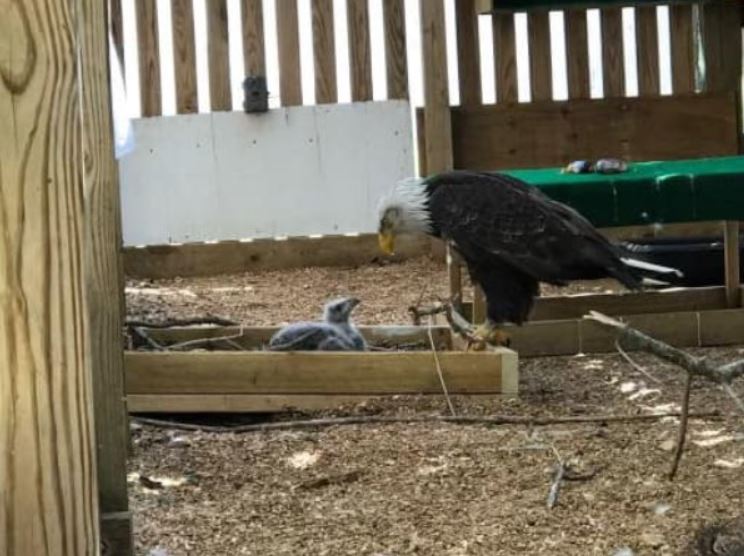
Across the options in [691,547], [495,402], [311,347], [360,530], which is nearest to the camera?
[691,547]

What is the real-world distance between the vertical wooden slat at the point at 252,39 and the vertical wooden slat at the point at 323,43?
0.46 m

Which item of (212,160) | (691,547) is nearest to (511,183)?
(691,547)

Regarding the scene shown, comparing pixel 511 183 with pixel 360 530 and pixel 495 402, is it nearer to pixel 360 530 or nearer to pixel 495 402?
pixel 495 402

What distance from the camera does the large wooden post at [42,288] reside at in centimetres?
196

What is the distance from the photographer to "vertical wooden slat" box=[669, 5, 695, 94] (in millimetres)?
10641

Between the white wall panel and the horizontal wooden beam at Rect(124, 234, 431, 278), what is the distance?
Answer: 13cm

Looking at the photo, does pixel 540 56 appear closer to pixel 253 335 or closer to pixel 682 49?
pixel 682 49

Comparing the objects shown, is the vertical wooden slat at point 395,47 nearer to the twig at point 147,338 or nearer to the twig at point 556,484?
the twig at point 147,338

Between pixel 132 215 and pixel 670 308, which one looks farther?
pixel 132 215

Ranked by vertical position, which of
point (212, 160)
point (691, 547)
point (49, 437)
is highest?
point (212, 160)

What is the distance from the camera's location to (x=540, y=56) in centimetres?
1055

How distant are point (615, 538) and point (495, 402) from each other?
186cm

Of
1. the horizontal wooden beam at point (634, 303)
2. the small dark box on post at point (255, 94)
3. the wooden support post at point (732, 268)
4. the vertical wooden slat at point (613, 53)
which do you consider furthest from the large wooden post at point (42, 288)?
the vertical wooden slat at point (613, 53)

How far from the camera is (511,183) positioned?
6.15m
